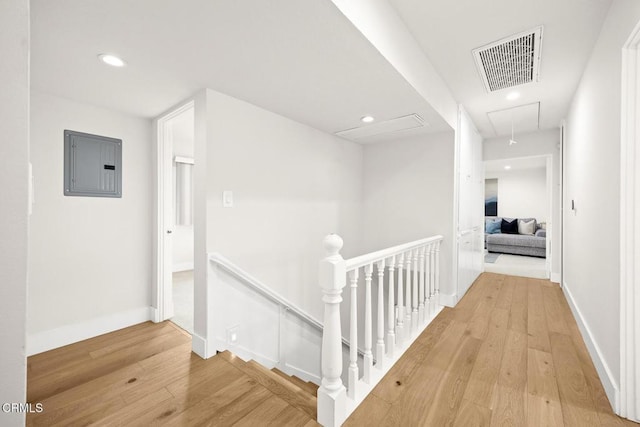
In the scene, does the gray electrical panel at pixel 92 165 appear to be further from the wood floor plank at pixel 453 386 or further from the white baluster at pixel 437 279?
the white baluster at pixel 437 279

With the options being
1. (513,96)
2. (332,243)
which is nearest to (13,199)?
(332,243)

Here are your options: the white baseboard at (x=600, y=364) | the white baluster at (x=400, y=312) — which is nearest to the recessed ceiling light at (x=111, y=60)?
the white baluster at (x=400, y=312)

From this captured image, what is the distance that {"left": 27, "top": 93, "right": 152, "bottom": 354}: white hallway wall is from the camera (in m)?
2.09

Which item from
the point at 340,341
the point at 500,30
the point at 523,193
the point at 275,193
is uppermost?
Answer: the point at 500,30

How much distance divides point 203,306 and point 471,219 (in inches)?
138

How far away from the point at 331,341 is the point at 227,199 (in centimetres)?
132

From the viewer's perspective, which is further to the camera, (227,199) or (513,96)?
(513,96)

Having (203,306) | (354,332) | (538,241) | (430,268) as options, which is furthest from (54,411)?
(538,241)

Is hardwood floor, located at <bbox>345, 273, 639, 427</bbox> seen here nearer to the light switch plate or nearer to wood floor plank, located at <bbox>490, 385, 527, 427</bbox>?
wood floor plank, located at <bbox>490, 385, 527, 427</bbox>

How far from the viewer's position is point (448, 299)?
2945 mm

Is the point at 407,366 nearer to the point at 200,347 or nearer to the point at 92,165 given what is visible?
the point at 200,347

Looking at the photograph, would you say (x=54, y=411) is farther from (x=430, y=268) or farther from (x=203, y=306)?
(x=430, y=268)

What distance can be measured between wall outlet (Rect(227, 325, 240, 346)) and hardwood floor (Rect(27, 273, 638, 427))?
5.9 inches

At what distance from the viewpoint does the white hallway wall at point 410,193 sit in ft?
9.76
